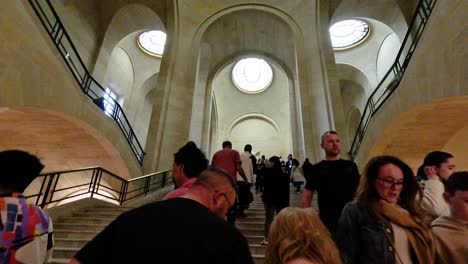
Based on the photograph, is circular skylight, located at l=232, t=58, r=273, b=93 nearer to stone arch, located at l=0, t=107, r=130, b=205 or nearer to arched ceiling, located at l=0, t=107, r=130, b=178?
stone arch, located at l=0, t=107, r=130, b=205

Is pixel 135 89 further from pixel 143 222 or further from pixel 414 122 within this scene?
pixel 143 222

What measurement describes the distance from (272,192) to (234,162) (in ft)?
2.39

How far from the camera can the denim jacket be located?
127 cm

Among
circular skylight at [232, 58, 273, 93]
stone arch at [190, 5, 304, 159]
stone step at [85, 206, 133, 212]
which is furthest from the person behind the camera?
circular skylight at [232, 58, 273, 93]

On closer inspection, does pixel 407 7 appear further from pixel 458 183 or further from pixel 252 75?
pixel 252 75

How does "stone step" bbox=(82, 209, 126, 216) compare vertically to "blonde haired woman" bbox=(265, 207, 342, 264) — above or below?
below

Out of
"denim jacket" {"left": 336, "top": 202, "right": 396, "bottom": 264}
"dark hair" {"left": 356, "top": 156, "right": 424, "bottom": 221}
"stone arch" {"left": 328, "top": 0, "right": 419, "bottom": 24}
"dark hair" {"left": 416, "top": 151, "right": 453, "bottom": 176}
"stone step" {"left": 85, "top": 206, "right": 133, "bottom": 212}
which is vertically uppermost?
"stone arch" {"left": 328, "top": 0, "right": 419, "bottom": 24}

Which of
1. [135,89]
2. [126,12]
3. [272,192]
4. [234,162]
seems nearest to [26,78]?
[234,162]

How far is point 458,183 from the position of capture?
4.53ft

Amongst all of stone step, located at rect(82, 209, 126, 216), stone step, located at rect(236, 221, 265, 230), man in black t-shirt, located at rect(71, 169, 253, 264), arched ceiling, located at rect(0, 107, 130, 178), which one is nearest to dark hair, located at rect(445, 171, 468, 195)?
man in black t-shirt, located at rect(71, 169, 253, 264)

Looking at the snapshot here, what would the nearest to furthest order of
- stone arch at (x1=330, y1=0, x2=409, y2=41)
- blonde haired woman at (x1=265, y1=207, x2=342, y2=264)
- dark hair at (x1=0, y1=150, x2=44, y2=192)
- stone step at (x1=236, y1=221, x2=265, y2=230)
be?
blonde haired woman at (x1=265, y1=207, x2=342, y2=264), dark hair at (x1=0, y1=150, x2=44, y2=192), stone step at (x1=236, y1=221, x2=265, y2=230), stone arch at (x1=330, y1=0, x2=409, y2=41)

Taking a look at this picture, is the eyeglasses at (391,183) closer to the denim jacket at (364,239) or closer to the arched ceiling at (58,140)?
the denim jacket at (364,239)

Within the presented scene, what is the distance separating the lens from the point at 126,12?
11266 millimetres

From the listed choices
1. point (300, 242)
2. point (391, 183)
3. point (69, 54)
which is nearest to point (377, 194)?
point (391, 183)
